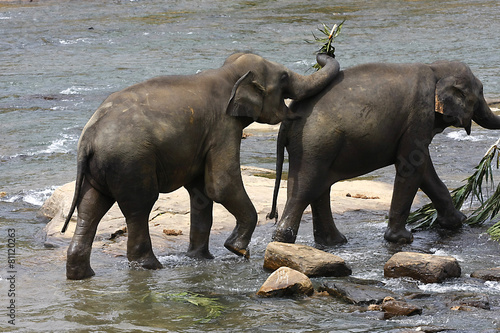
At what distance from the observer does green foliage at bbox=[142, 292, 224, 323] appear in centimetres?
618

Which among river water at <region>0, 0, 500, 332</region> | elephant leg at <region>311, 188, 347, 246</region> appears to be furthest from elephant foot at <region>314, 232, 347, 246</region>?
river water at <region>0, 0, 500, 332</region>

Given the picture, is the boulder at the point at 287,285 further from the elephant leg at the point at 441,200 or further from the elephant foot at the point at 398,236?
the elephant leg at the point at 441,200

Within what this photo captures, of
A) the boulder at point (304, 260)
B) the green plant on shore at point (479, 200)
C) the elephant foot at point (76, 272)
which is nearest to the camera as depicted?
the boulder at point (304, 260)

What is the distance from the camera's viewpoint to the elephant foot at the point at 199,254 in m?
8.00

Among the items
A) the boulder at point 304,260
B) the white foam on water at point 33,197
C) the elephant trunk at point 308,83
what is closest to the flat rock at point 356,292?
the boulder at point 304,260

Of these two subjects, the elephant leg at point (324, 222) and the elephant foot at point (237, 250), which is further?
the elephant leg at point (324, 222)

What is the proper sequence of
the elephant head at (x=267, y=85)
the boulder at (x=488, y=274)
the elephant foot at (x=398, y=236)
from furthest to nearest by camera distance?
the elephant foot at (x=398, y=236) → the elephant head at (x=267, y=85) → the boulder at (x=488, y=274)

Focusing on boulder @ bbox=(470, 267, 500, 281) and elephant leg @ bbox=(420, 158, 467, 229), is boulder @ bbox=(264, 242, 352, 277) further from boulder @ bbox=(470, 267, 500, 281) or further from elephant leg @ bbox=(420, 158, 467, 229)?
elephant leg @ bbox=(420, 158, 467, 229)

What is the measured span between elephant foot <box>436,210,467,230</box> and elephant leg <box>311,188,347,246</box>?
1.19 metres

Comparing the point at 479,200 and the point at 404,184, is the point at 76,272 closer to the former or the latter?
the point at 404,184

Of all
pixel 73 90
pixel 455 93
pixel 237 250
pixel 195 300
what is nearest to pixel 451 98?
pixel 455 93

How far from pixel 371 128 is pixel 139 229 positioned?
228cm

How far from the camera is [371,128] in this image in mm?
7879

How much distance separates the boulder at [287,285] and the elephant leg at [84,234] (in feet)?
5.19
